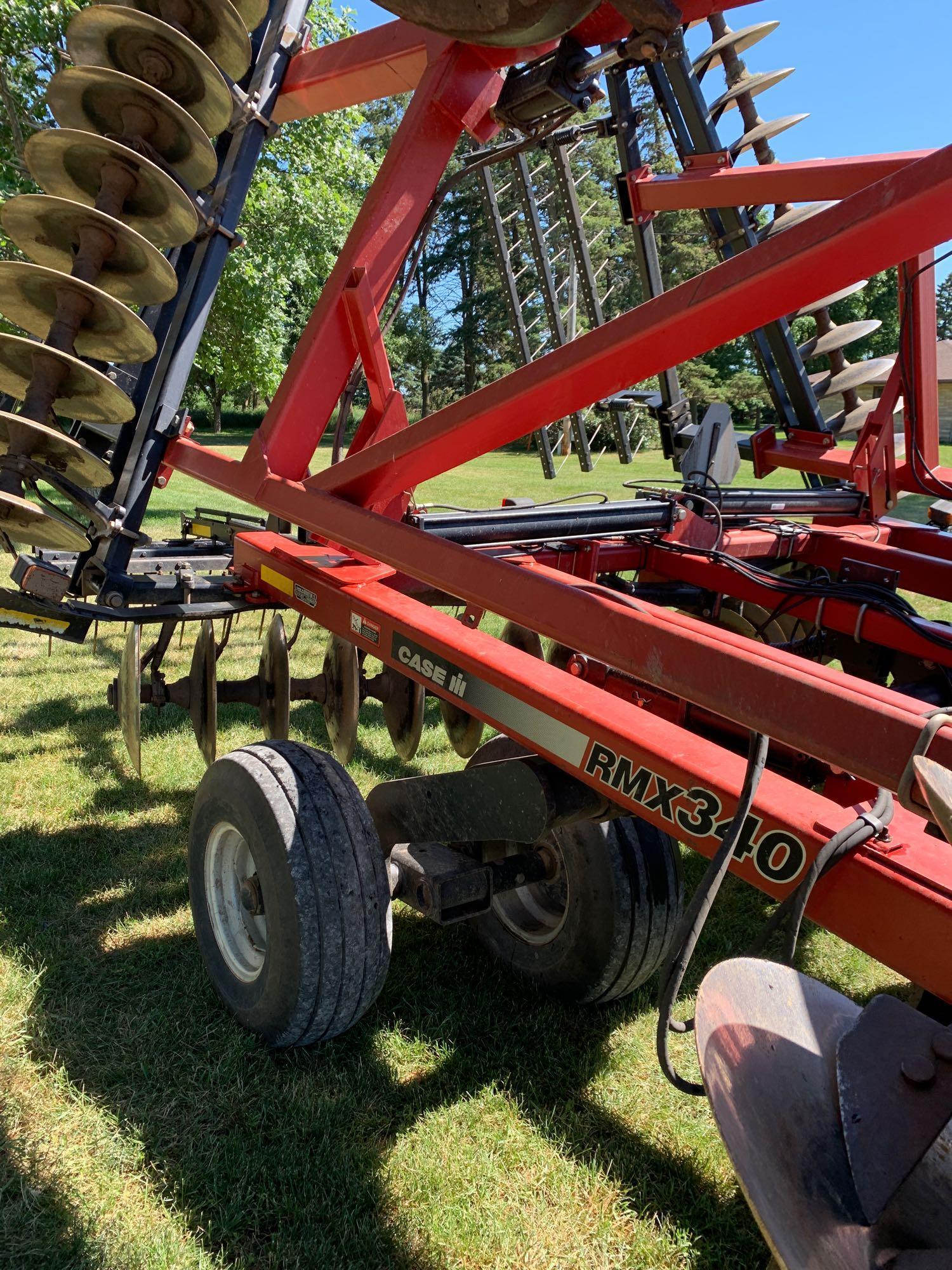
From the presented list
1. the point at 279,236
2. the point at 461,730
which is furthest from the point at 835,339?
the point at 279,236

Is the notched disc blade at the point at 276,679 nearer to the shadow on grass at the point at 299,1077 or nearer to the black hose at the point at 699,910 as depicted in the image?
the shadow on grass at the point at 299,1077

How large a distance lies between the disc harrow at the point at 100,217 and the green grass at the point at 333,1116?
1.37 metres

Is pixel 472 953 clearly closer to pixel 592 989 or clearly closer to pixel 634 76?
pixel 592 989

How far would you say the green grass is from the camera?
6.80 ft

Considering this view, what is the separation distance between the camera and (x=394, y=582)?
10.2 ft

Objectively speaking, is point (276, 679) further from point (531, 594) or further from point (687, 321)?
point (687, 321)

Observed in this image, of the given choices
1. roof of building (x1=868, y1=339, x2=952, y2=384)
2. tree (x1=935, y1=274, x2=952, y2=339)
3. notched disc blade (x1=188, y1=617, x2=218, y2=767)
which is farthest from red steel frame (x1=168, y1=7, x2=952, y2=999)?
tree (x1=935, y1=274, x2=952, y2=339)

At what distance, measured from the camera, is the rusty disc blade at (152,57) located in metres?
2.83

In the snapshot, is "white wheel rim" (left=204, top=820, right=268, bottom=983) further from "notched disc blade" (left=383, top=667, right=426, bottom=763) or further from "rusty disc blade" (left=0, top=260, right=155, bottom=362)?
"rusty disc blade" (left=0, top=260, right=155, bottom=362)

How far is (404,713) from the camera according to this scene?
3.87 metres

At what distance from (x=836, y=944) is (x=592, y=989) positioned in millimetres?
1228

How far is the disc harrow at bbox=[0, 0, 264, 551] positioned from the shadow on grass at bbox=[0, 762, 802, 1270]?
1.33 m

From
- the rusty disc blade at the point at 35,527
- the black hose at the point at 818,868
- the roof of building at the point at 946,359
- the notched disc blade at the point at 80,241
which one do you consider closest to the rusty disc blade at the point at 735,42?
the notched disc blade at the point at 80,241

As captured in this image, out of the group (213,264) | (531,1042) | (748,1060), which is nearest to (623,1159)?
(531,1042)
